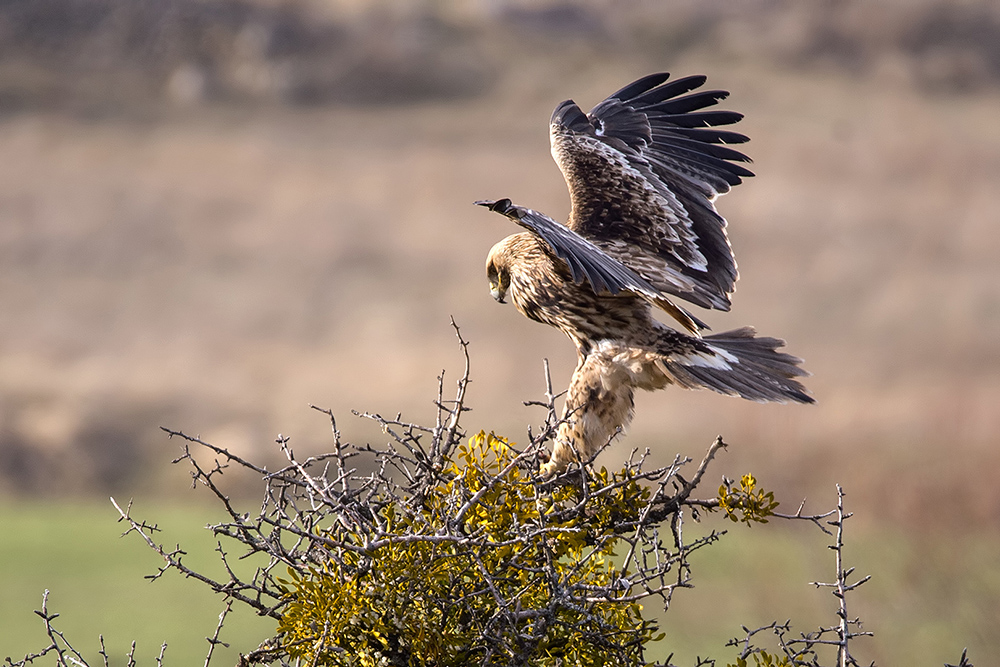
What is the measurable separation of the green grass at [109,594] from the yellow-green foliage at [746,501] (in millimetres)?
12256

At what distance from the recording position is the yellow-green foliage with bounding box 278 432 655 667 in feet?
4.75

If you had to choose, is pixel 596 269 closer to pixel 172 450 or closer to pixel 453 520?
pixel 453 520

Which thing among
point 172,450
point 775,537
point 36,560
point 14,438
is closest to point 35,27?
point 14,438

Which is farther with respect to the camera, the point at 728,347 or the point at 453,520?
the point at 728,347

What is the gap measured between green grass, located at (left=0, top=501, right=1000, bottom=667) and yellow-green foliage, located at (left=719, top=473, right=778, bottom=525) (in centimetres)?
852

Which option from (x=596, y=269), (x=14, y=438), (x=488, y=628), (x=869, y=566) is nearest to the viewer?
(x=488, y=628)

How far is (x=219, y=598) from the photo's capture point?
14453 mm

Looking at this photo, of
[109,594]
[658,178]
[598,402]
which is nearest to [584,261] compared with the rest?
[598,402]

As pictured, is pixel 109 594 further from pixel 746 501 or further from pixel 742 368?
pixel 746 501

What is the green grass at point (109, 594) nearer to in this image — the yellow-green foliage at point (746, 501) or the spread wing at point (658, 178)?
the spread wing at point (658, 178)

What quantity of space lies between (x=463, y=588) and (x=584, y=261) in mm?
626

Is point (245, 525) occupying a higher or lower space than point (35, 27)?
lower

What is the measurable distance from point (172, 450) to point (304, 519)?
23.8 m

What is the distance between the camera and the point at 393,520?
1.53 m
